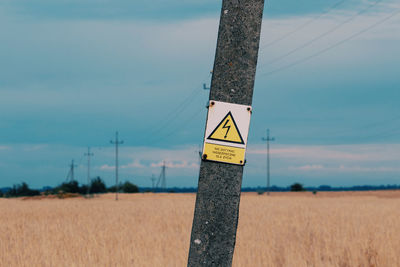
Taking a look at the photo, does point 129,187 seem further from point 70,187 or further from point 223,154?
point 223,154

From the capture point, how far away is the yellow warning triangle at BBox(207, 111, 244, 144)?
11.9ft

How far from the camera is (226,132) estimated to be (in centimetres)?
362

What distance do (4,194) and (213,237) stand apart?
309 feet

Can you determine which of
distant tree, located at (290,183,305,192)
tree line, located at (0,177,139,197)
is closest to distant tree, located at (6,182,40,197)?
tree line, located at (0,177,139,197)

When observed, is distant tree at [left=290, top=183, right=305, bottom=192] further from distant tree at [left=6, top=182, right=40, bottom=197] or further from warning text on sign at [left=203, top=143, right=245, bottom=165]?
warning text on sign at [left=203, top=143, right=245, bottom=165]

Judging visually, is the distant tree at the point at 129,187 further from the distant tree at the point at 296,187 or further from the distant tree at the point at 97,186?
the distant tree at the point at 296,187

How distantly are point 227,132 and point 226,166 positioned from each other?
23cm

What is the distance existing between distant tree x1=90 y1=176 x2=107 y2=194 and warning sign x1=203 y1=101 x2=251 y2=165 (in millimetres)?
A: 97787

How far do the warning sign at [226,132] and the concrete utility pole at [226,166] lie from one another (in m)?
0.05

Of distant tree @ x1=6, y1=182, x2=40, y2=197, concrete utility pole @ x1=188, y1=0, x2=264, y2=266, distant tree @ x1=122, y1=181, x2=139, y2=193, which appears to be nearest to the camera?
concrete utility pole @ x1=188, y1=0, x2=264, y2=266

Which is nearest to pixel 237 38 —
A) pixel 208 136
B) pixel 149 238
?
pixel 208 136

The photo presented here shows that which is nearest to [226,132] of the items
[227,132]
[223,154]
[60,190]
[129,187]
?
[227,132]

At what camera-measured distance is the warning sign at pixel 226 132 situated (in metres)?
3.59

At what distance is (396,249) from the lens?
1046 centimetres
